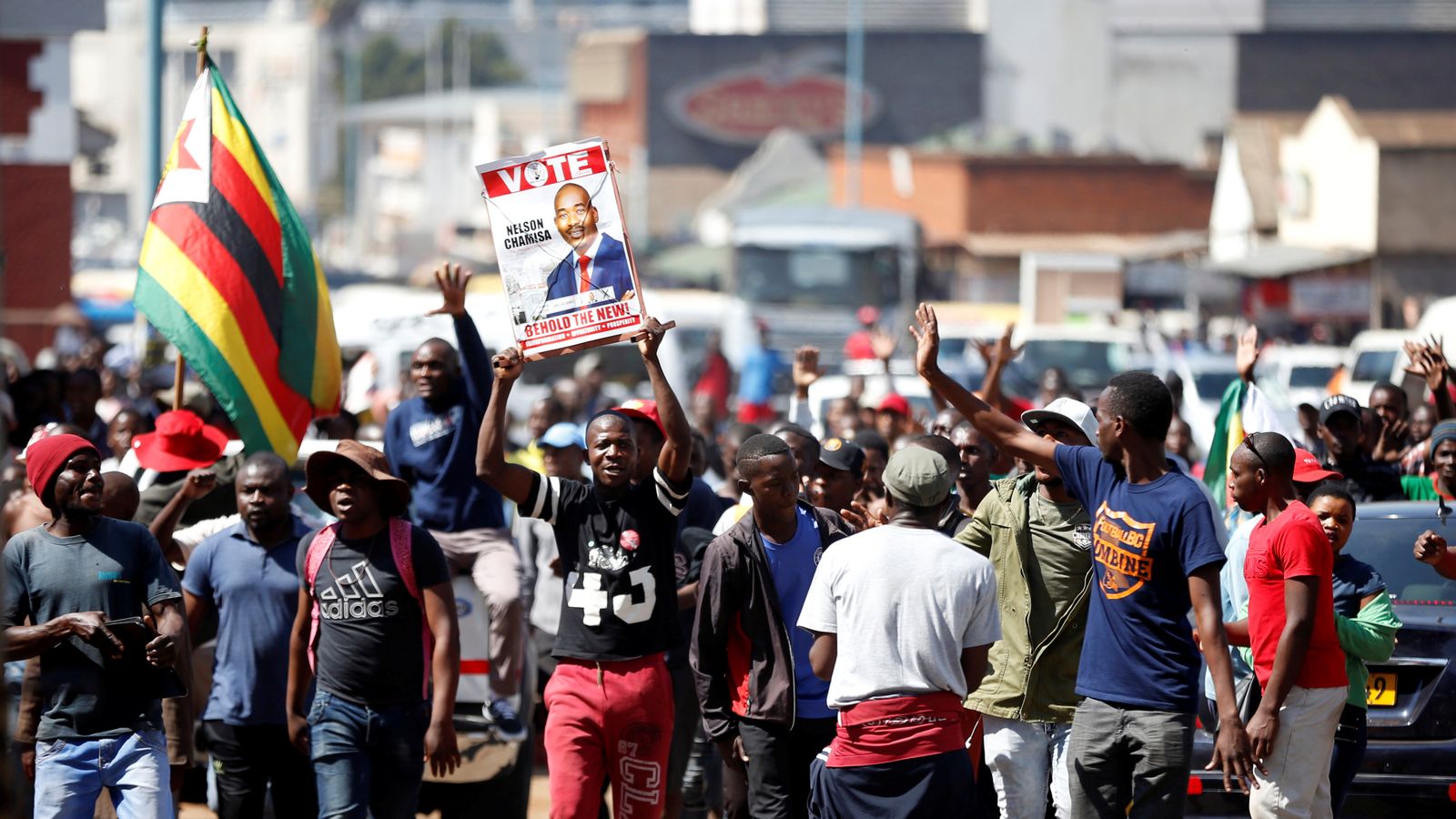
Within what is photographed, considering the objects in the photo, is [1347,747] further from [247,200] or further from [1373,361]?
[1373,361]

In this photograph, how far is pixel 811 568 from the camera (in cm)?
652

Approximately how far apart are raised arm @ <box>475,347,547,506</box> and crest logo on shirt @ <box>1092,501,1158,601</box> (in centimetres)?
155

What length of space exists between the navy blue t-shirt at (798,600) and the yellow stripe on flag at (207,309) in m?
3.05

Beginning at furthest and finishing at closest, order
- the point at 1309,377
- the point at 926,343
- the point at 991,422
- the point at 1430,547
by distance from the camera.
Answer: the point at 1309,377 < the point at 1430,547 < the point at 926,343 < the point at 991,422

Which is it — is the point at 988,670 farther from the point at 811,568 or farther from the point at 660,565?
the point at 660,565

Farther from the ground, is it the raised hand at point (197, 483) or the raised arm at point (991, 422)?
the raised arm at point (991, 422)

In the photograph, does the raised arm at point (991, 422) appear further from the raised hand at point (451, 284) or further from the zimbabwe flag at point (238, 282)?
the zimbabwe flag at point (238, 282)

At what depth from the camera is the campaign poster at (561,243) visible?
6.95 metres

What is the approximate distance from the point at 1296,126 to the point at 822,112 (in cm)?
2282

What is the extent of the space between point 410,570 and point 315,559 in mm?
339

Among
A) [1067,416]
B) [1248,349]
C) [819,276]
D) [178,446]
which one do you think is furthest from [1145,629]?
[819,276]

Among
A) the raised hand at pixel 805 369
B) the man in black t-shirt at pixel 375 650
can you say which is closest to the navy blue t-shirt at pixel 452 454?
the man in black t-shirt at pixel 375 650

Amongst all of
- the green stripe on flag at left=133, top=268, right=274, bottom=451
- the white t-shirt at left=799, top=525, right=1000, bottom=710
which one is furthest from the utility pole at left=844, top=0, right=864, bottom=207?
the white t-shirt at left=799, top=525, right=1000, bottom=710

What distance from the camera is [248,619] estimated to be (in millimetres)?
7023
